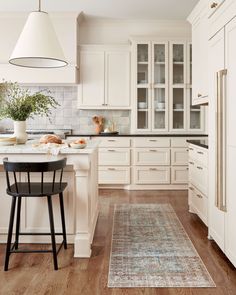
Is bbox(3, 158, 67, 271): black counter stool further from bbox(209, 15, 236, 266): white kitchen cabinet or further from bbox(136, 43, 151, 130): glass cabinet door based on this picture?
bbox(136, 43, 151, 130): glass cabinet door

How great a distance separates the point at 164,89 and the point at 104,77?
1042 millimetres

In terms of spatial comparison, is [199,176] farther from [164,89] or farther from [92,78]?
[92,78]

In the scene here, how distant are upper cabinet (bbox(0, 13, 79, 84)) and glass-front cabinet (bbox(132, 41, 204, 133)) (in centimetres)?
105

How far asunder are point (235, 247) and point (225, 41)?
154 cm

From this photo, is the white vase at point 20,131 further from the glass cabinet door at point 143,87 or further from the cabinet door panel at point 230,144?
the glass cabinet door at point 143,87

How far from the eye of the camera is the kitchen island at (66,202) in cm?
289

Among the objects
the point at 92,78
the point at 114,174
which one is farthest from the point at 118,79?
the point at 114,174

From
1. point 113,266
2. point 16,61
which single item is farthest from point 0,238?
point 16,61

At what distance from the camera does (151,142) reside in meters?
5.72

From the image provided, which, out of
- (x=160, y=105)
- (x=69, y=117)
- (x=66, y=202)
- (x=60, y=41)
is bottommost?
(x=66, y=202)

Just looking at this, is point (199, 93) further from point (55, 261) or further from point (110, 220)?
point (55, 261)

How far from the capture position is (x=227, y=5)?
8.63 ft

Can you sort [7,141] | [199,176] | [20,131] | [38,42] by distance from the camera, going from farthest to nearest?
[199,176] < [20,131] < [7,141] < [38,42]

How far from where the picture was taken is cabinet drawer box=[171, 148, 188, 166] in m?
5.72
